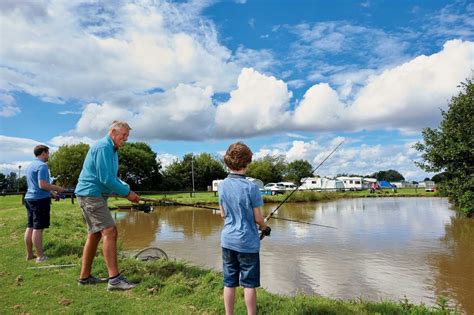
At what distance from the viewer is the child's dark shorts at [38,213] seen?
6.37 m

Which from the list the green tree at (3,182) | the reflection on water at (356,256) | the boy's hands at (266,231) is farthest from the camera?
the green tree at (3,182)

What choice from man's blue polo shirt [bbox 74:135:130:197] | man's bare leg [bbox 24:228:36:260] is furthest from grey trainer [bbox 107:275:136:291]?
man's bare leg [bbox 24:228:36:260]

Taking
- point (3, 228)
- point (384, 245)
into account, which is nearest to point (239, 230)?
point (3, 228)

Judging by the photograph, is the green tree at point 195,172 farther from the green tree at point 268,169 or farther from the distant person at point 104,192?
the distant person at point 104,192

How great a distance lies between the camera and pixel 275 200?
35.7 meters

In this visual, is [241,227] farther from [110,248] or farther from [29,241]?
[29,241]

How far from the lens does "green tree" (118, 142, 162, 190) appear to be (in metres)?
64.4

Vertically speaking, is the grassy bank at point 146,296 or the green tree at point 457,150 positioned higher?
the green tree at point 457,150

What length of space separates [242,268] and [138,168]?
209 ft

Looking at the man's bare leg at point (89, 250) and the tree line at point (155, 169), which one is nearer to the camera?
the man's bare leg at point (89, 250)

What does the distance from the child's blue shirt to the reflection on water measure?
4.13 metres

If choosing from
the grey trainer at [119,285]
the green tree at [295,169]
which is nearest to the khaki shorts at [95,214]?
the grey trainer at [119,285]

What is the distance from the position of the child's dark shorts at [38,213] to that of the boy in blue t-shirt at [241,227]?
4.10 metres

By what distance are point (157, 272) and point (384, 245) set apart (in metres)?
9.08
